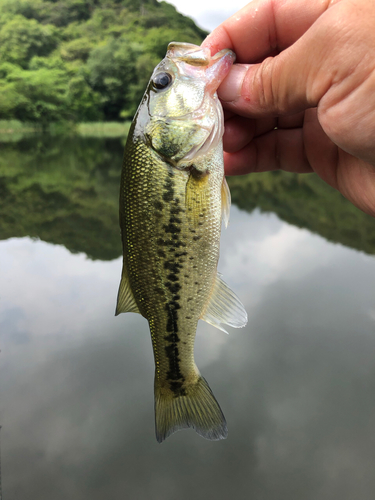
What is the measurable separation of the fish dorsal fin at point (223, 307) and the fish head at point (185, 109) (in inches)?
28.1

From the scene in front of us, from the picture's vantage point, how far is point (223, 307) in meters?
1.81

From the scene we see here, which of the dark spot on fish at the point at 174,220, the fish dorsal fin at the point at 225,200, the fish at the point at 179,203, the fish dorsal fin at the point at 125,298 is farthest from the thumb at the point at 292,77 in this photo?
the fish dorsal fin at the point at 125,298

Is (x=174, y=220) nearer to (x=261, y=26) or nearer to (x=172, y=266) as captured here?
(x=172, y=266)

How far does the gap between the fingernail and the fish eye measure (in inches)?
13.5

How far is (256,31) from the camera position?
204 cm

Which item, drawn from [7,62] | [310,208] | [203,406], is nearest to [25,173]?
[310,208]


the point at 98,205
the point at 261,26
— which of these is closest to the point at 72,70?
the point at 98,205

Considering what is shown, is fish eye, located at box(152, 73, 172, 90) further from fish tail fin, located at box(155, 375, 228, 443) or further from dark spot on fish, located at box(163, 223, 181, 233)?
fish tail fin, located at box(155, 375, 228, 443)

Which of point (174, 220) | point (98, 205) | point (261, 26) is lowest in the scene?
point (98, 205)

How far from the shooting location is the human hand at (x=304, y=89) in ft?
4.41

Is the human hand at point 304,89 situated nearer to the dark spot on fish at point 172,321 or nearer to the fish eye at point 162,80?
the fish eye at point 162,80

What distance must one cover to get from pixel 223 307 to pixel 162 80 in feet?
4.18

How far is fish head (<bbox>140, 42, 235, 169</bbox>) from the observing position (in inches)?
63.7

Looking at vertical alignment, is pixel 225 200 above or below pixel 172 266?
above
